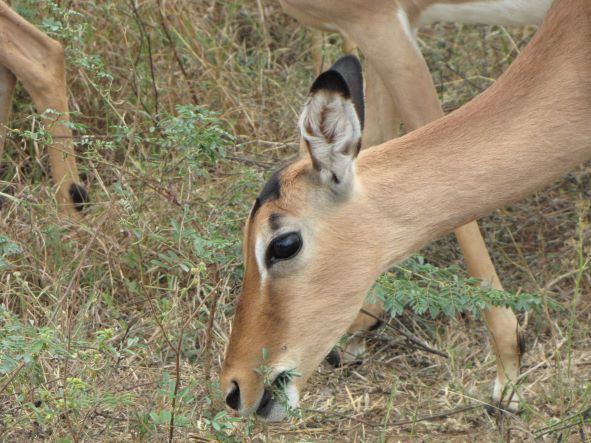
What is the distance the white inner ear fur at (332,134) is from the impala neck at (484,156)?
101mm

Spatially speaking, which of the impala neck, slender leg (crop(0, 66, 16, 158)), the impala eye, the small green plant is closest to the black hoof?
the small green plant

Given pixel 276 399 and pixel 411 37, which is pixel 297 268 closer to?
pixel 276 399

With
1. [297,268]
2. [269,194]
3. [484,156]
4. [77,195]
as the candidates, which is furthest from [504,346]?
[77,195]

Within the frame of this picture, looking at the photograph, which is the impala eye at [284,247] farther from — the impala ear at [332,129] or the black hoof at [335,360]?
the black hoof at [335,360]

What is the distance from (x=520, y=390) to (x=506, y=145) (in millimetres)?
1171

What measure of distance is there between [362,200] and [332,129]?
23 centimetres

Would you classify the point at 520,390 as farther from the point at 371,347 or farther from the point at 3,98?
the point at 3,98

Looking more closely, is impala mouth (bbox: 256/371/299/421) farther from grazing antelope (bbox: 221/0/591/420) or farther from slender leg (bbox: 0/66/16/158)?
slender leg (bbox: 0/66/16/158)

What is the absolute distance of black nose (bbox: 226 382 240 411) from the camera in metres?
3.20

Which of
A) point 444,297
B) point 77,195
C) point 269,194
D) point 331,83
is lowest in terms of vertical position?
point 444,297

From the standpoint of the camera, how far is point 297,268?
10.6 feet

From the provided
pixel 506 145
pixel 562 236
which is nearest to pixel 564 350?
pixel 562 236

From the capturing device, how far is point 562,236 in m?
4.90

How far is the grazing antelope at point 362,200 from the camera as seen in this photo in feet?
10.5
